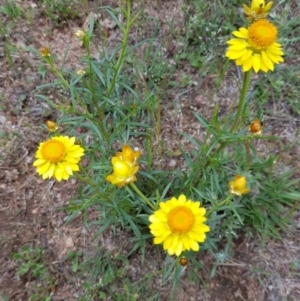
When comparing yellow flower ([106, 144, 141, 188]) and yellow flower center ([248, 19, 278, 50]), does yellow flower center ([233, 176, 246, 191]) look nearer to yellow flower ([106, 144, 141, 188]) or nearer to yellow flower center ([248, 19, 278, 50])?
yellow flower ([106, 144, 141, 188])

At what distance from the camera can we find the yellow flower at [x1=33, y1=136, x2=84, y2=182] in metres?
1.46

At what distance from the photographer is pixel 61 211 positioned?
2.21m

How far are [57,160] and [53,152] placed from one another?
32 mm

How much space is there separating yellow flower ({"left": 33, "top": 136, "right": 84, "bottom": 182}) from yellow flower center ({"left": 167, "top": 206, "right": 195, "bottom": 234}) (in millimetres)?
382

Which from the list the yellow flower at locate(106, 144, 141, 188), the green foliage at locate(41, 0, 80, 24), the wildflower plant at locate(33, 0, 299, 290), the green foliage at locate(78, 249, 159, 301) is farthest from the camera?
the green foliage at locate(41, 0, 80, 24)

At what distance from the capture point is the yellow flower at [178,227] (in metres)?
1.34

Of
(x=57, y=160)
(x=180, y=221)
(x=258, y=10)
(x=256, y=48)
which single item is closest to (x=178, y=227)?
(x=180, y=221)

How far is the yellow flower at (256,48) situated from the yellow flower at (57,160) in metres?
0.66

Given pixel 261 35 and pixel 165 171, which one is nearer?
pixel 261 35

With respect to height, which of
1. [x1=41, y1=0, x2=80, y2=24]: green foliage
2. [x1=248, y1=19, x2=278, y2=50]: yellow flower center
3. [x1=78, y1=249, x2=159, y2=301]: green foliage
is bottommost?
[x1=78, y1=249, x2=159, y2=301]: green foliage

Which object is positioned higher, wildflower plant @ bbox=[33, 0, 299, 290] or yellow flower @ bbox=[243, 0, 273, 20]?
yellow flower @ bbox=[243, 0, 273, 20]

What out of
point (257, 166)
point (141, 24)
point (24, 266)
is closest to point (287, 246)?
point (257, 166)

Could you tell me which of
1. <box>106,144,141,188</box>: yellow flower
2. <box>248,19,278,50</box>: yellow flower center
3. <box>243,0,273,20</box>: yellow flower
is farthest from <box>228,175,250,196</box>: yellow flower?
<box>243,0,273,20</box>: yellow flower

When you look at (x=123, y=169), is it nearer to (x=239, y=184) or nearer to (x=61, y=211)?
(x=239, y=184)
